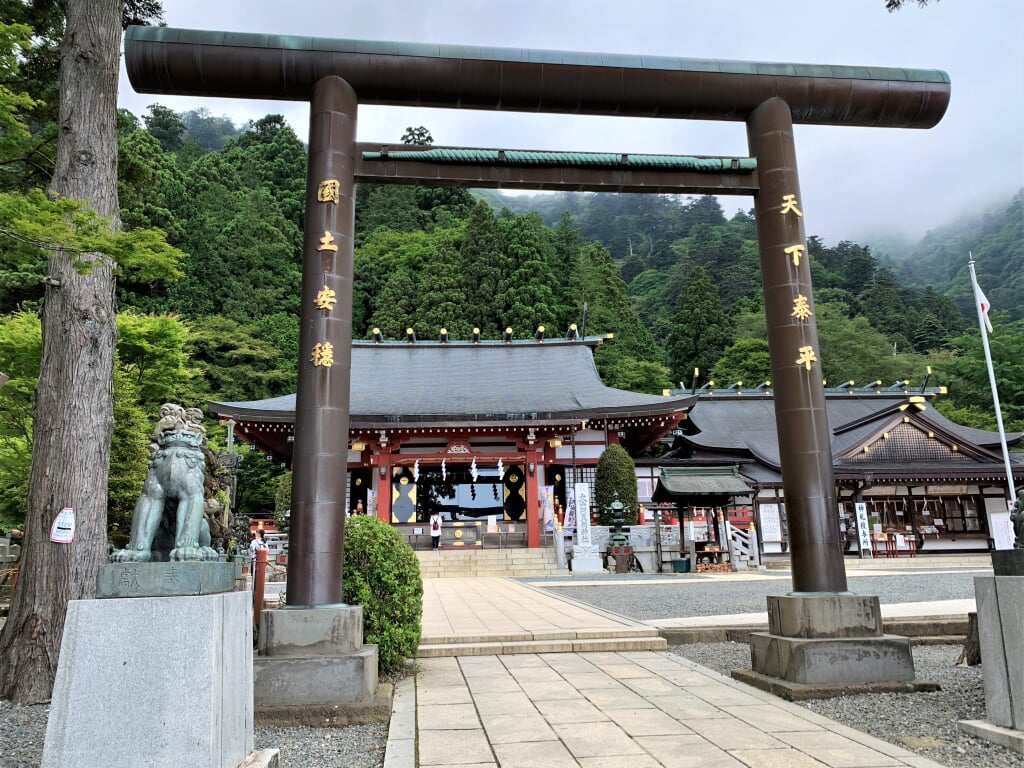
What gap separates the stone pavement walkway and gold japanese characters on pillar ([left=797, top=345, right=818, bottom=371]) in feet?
8.26

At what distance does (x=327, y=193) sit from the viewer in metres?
5.09

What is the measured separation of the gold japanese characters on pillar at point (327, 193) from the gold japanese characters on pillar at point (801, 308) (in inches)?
149

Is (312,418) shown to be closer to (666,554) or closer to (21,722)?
(21,722)

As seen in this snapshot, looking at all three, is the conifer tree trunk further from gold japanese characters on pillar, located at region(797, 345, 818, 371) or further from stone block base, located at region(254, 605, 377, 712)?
gold japanese characters on pillar, located at region(797, 345, 818, 371)

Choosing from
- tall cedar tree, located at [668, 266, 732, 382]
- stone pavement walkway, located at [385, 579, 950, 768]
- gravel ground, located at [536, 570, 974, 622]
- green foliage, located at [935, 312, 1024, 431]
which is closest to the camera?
stone pavement walkway, located at [385, 579, 950, 768]

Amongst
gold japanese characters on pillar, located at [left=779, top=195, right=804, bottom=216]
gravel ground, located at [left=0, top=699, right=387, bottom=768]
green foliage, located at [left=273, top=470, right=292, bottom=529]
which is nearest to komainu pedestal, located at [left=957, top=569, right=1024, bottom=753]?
gold japanese characters on pillar, located at [left=779, top=195, right=804, bottom=216]

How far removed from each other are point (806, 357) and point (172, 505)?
4.61 m

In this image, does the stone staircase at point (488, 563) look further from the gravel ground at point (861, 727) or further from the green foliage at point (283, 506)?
the gravel ground at point (861, 727)

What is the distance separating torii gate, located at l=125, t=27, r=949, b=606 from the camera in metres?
4.87

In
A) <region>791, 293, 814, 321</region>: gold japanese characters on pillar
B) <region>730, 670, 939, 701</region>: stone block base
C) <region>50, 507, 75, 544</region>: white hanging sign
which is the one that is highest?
<region>791, 293, 814, 321</region>: gold japanese characters on pillar

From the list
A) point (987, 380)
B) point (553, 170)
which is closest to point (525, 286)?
point (987, 380)

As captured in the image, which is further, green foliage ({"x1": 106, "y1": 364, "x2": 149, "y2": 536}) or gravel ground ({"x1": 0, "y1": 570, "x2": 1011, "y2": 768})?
green foliage ({"x1": 106, "y1": 364, "x2": 149, "y2": 536})

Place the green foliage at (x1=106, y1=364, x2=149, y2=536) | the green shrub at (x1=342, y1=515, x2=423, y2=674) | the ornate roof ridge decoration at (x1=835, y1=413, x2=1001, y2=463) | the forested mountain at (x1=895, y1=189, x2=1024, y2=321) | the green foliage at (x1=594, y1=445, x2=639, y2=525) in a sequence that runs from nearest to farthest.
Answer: the green shrub at (x1=342, y1=515, x2=423, y2=674), the green foliage at (x1=106, y1=364, x2=149, y2=536), the green foliage at (x1=594, y1=445, x2=639, y2=525), the ornate roof ridge decoration at (x1=835, y1=413, x2=1001, y2=463), the forested mountain at (x1=895, y1=189, x2=1024, y2=321)

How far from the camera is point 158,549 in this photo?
3.08m
